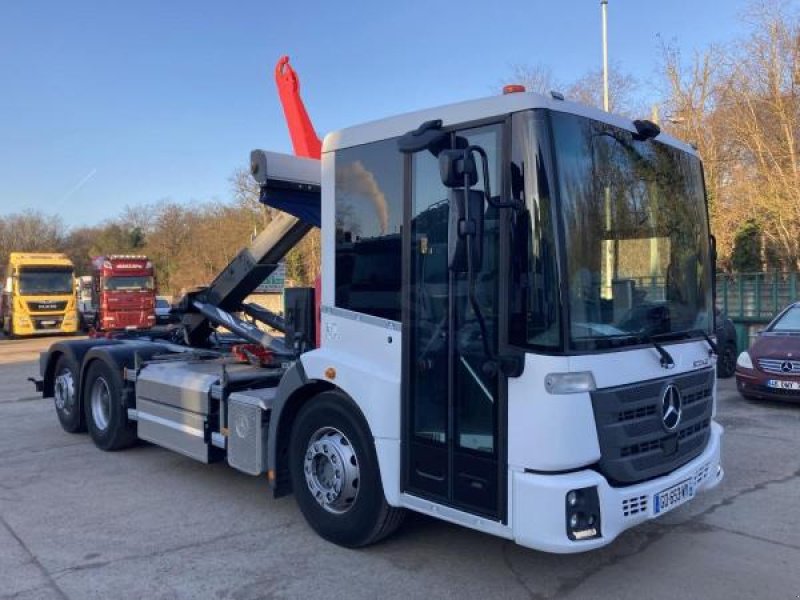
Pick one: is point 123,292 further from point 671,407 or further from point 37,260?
point 671,407

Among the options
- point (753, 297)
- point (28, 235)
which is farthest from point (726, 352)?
point (28, 235)

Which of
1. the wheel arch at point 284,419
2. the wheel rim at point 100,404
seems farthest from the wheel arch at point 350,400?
the wheel rim at point 100,404

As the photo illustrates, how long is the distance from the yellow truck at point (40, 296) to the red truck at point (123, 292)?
3.55ft

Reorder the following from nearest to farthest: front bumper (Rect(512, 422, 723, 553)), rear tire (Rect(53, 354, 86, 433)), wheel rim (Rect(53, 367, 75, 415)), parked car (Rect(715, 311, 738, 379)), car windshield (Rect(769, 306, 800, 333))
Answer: front bumper (Rect(512, 422, 723, 553)) < rear tire (Rect(53, 354, 86, 433)) < wheel rim (Rect(53, 367, 75, 415)) < car windshield (Rect(769, 306, 800, 333)) < parked car (Rect(715, 311, 738, 379))

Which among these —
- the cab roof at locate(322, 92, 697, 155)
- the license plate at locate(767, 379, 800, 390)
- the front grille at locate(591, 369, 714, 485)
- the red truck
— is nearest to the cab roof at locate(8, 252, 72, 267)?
the red truck

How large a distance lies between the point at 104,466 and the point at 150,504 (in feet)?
5.02

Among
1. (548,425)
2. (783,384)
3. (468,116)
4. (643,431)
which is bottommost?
(783,384)

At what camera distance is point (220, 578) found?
4238 millimetres

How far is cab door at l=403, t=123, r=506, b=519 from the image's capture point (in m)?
3.76

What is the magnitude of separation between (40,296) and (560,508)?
95.1 ft

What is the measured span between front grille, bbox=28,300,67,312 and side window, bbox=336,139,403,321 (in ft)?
89.0

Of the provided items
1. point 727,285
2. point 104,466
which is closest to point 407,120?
point 104,466

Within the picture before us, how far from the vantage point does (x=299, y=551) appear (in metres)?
4.64

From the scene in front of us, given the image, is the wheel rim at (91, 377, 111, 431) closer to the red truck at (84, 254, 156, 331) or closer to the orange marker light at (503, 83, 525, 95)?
the orange marker light at (503, 83, 525, 95)
